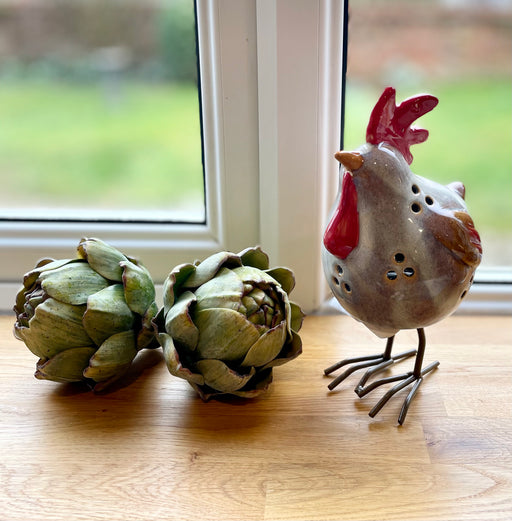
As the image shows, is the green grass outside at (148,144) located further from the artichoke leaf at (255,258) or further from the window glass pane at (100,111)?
the artichoke leaf at (255,258)

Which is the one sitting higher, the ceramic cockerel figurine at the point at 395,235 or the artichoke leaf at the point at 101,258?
the ceramic cockerel figurine at the point at 395,235

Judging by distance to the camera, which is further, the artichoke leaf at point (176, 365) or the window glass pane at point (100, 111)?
the window glass pane at point (100, 111)

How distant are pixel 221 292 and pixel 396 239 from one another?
18 cm

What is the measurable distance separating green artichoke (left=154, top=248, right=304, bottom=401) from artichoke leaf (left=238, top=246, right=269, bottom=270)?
26 mm

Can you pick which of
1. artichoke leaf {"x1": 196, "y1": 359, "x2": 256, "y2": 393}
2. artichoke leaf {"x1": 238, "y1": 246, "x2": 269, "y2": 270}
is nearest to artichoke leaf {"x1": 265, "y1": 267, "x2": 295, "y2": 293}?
artichoke leaf {"x1": 238, "y1": 246, "x2": 269, "y2": 270}

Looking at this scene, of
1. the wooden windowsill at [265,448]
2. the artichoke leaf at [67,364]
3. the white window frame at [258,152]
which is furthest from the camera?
the white window frame at [258,152]

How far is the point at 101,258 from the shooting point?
705mm

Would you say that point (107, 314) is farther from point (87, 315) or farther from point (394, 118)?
point (394, 118)

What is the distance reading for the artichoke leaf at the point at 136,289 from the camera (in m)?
0.69

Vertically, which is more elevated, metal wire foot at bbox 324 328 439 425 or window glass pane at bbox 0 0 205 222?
window glass pane at bbox 0 0 205 222

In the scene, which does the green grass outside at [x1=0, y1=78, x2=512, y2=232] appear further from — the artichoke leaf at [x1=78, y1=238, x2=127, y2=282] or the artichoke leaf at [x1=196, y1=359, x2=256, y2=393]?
the artichoke leaf at [x1=196, y1=359, x2=256, y2=393]

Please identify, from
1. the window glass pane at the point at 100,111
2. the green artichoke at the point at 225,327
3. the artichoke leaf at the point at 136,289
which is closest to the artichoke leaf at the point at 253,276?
the green artichoke at the point at 225,327

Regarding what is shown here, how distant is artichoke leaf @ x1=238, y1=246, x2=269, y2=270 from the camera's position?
72cm

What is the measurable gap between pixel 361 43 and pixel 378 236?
35 cm
